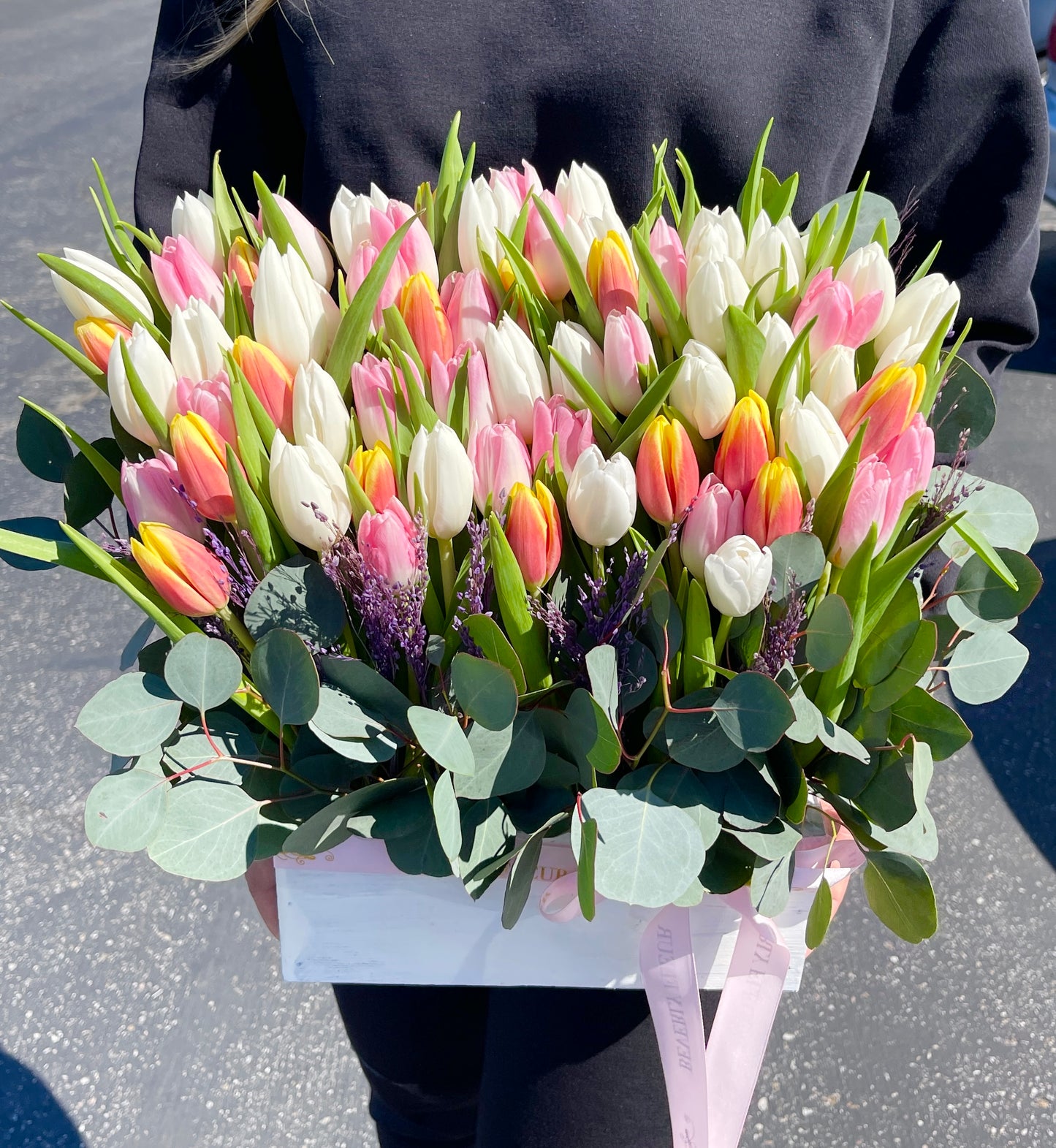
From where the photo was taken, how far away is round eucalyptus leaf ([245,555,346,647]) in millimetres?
448

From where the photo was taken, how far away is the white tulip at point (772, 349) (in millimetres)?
442

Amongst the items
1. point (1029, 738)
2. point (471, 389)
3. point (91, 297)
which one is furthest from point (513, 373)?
point (1029, 738)

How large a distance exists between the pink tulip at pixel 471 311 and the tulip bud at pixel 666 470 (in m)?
0.11

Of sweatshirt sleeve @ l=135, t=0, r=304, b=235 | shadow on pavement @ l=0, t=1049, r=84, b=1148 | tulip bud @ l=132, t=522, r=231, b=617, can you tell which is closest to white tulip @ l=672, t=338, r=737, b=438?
tulip bud @ l=132, t=522, r=231, b=617

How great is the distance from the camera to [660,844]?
0.44 m

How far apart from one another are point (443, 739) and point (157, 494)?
0.17 m

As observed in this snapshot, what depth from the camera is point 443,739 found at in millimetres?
427

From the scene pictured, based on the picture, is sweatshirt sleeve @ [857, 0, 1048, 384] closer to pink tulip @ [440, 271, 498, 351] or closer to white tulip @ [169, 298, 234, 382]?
pink tulip @ [440, 271, 498, 351]

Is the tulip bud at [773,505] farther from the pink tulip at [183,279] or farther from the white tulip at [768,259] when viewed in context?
the pink tulip at [183,279]

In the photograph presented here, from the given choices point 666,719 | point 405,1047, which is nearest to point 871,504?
point 666,719

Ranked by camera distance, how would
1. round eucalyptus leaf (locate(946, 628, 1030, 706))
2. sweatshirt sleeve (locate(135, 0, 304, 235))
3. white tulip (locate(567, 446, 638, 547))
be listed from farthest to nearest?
sweatshirt sleeve (locate(135, 0, 304, 235)), round eucalyptus leaf (locate(946, 628, 1030, 706)), white tulip (locate(567, 446, 638, 547))

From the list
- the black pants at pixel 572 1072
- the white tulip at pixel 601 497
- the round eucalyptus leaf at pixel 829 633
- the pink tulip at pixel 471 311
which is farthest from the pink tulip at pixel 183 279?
the black pants at pixel 572 1072

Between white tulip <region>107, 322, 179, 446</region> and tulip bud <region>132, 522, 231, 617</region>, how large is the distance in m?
0.05

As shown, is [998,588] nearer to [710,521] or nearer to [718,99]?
[710,521]
